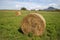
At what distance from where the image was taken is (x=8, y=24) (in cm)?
513

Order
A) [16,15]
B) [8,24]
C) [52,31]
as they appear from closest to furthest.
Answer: [52,31], [8,24], [16,15]

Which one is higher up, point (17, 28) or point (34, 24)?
point (34, 24)

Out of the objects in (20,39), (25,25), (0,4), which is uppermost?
(0,4)

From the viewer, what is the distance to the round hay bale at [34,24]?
4434mm

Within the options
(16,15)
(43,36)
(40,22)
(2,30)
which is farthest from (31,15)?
(16,15)

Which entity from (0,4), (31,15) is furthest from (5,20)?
(31,15)

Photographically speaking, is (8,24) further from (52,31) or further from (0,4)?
(52,31)

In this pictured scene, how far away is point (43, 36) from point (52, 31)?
1.16 feet

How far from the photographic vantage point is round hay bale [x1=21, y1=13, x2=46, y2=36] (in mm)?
4434

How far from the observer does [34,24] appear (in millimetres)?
4555

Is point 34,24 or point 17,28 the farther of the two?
point 17,28

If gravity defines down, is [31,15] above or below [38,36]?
above

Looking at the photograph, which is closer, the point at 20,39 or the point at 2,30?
the point at 20,39

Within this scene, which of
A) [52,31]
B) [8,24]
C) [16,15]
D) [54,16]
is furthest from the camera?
[16,15]
